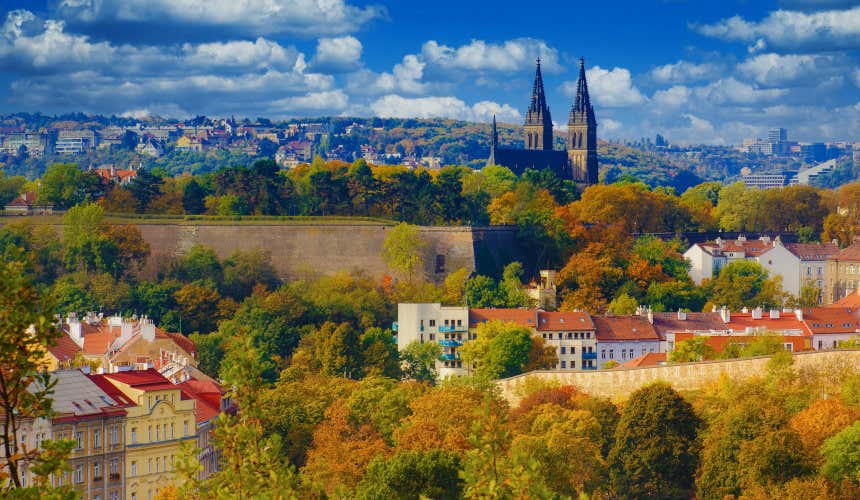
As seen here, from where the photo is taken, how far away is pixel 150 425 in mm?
35312

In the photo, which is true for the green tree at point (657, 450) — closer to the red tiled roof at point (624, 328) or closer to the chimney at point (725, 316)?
the red tiled roof at point (624, 328)

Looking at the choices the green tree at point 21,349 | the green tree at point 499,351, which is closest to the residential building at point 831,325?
the green tree at point 499,351

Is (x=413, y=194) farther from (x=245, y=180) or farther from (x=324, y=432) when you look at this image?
(x=324, y=432)

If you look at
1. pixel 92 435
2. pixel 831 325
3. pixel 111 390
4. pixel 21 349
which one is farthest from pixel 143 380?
pixel 831 325

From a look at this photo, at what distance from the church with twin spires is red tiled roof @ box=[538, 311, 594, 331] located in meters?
57.0

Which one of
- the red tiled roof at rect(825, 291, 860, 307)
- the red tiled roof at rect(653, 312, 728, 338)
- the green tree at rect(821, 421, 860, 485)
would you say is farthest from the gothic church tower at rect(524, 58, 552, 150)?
the green tree at rect(821, 421, 860, 485)

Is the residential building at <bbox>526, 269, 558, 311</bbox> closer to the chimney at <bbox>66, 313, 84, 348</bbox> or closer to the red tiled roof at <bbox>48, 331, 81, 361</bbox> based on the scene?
the chimney at <bbox>66, 313, 84, 348</bbox>

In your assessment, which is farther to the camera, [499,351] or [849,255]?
[849,255]

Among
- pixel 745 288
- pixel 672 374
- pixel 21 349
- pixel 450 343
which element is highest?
pixel 21 349

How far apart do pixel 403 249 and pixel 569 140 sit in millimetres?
55535

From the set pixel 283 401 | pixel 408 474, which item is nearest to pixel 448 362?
pixel 283 401

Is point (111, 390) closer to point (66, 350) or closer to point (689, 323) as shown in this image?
point (66, 350)

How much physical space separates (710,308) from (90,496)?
3670 cm

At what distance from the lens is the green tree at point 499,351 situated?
169 feet
